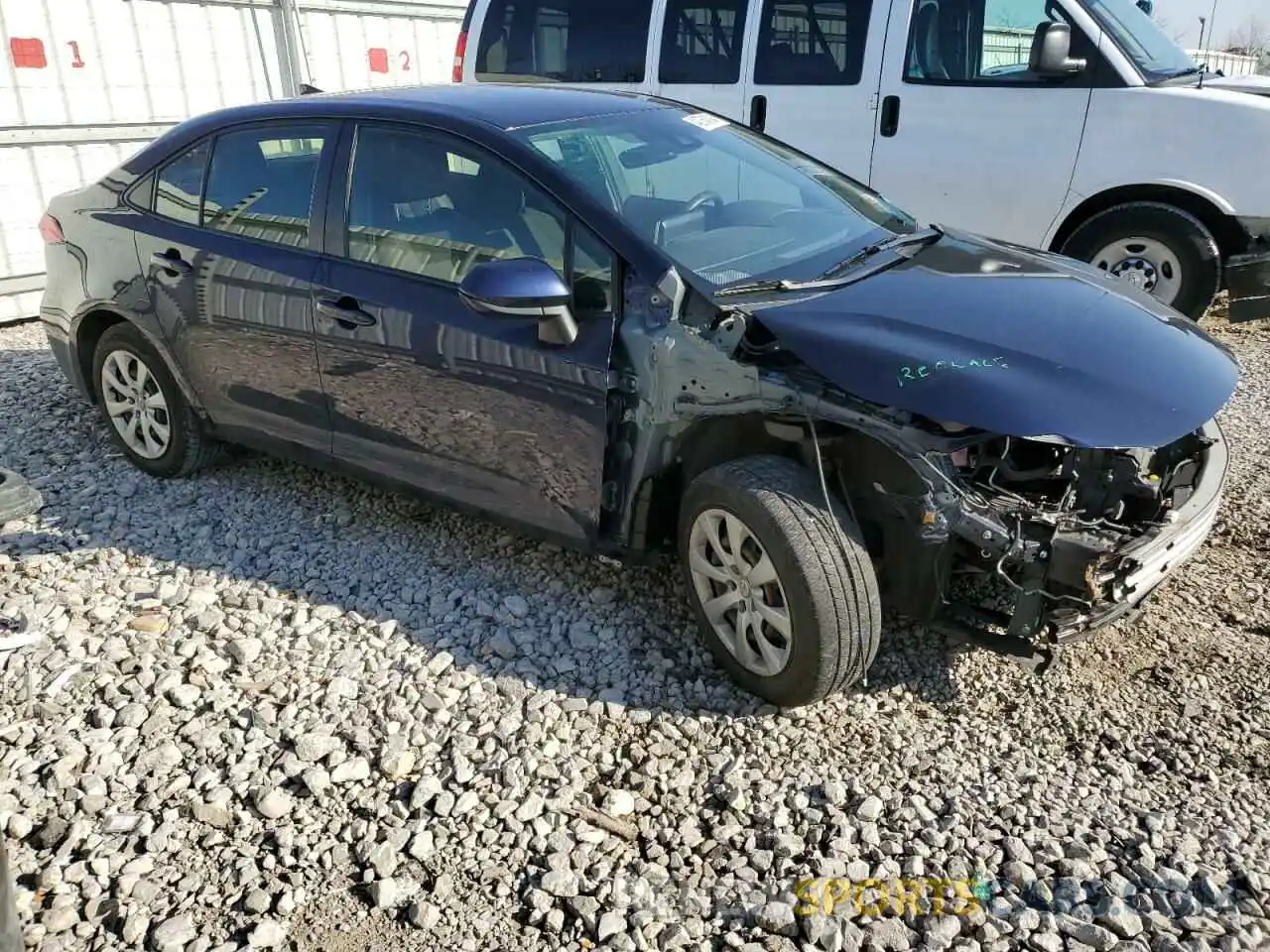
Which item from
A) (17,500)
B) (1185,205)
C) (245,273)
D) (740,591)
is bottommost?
(17,500)

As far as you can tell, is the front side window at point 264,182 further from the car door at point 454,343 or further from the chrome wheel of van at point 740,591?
the chrome wheel of van at point 740,591

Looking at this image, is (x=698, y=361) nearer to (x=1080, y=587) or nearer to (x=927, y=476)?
(x=927, y=476)

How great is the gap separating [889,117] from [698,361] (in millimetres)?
4256

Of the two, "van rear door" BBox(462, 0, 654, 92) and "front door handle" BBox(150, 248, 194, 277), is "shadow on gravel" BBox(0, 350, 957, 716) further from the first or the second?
"van rear door" BBox(462, 0, 654, 92)

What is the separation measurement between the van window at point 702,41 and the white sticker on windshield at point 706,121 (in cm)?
307

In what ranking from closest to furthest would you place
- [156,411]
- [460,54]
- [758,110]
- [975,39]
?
[156,411] → [975,39] → [758,110] → [460,54]

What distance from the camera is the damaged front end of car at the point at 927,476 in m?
2.70

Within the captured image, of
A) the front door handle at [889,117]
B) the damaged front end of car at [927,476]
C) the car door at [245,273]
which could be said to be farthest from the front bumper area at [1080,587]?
the front door handle at [889,117]

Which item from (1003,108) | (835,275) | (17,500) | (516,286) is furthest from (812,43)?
(17,500)

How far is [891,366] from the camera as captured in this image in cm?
280

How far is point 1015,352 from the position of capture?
286cm

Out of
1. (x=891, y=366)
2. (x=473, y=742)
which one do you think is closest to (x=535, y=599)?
(x=473, y=742)

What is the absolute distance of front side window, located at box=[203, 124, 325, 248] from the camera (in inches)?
155

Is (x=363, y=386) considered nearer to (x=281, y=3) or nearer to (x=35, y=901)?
(x=35, y=901)
